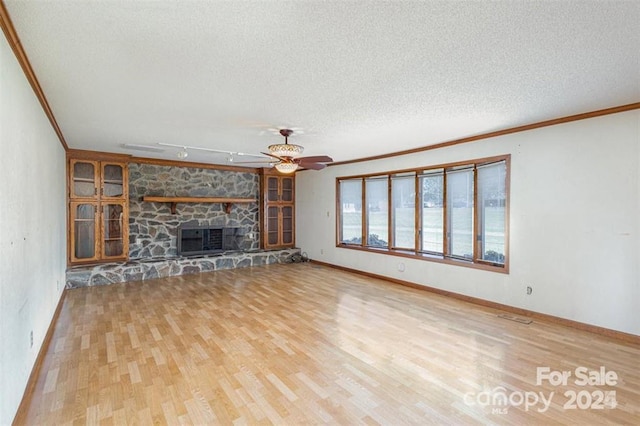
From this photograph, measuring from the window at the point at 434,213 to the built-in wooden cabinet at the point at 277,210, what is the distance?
1.89 m

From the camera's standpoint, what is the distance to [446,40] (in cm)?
201

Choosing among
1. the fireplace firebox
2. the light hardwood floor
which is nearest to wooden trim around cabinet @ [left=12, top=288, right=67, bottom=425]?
the light hardwood floor

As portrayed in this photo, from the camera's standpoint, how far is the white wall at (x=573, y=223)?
3.31 m

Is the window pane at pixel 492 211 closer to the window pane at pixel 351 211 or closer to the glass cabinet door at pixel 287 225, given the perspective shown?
the window pane at pixel 351 211

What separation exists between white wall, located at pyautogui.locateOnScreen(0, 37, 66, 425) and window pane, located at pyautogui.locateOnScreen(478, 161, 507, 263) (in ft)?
17.2

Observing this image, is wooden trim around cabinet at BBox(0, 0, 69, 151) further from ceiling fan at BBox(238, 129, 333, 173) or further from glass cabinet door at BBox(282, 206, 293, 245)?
glass cabinet door at BBox(282, 206, 293, 245)

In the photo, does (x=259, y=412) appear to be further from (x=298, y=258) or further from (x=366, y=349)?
(x=298, y=258)

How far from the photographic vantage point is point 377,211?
21.5 ft

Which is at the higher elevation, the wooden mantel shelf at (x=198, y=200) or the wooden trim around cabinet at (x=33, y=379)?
the wooden mantel shelf at (x=198, y=200)

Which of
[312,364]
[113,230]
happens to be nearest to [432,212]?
[312,364]

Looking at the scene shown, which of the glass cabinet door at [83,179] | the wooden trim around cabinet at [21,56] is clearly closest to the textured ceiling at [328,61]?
the wooden trim around cabinet at [21,56]

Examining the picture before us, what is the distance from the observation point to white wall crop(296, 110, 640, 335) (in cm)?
331

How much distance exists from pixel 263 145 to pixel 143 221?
3520mm

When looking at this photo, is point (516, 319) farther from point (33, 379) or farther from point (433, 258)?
point (33, 379)
